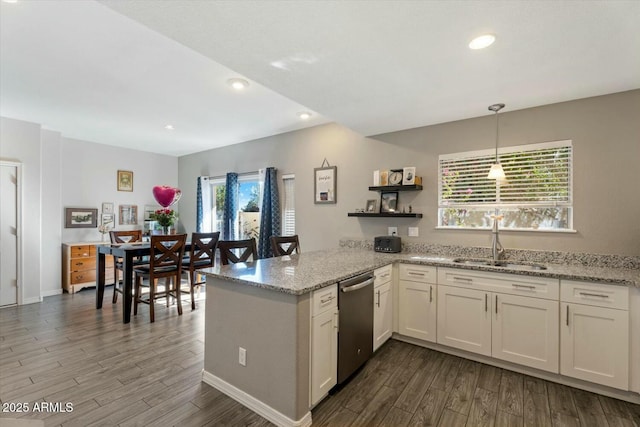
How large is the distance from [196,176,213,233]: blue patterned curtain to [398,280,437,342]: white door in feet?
13.9

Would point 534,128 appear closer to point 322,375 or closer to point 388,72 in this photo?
point 388,72

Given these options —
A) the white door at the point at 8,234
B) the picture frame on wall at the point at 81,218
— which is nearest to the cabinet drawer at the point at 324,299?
the white door at the point at 8,234

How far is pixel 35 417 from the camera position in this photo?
1.89 m

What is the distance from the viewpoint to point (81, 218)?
17.2ft

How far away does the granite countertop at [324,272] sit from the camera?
1928 mm

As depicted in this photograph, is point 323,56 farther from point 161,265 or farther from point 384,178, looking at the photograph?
point 161,265

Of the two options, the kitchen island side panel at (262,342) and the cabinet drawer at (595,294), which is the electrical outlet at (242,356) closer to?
the kitchen island side panel at (262,342)

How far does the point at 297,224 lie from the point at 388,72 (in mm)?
2797

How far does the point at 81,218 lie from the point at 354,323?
215 inches

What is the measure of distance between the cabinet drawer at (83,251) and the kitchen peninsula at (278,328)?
406 centimetres

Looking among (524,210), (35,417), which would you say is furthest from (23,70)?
(524,210)

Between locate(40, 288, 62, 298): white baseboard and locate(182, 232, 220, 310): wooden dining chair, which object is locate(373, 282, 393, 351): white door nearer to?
locate(182, 232, 220, 310): wooden dining chair

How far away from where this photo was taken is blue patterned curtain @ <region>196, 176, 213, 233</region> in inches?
229

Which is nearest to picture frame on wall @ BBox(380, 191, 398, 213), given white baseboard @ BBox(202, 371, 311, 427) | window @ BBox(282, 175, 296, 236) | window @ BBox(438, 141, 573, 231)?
window @ BBox(438, 141, 573, 231)
